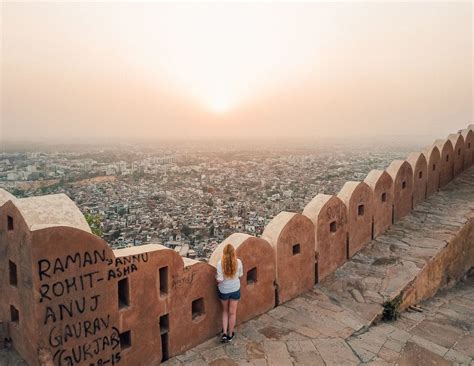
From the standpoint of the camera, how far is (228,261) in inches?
169

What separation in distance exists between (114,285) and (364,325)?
10.2 ft

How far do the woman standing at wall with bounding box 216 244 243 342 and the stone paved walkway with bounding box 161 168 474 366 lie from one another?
0.20m

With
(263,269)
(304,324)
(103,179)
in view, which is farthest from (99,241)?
(103,179)

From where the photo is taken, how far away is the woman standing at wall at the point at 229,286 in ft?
14.1

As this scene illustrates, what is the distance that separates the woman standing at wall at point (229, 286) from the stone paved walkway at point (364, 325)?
0.66 ft

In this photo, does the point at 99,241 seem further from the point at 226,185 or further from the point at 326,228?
the point at 226,185

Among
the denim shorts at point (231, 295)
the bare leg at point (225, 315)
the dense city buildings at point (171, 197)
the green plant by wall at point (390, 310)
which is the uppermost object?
the denim shorts at point (231, 295)

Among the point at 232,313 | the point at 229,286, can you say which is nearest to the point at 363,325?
the point at 232,313

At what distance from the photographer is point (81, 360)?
339 centimetres

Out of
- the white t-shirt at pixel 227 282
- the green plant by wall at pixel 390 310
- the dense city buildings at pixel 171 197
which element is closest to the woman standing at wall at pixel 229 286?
the white t-shirt at pixel 227 282

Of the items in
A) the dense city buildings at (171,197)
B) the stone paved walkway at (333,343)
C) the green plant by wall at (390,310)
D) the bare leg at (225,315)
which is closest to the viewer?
the stone paved walkway at (333,343)

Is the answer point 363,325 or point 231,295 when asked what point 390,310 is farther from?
point 231,295

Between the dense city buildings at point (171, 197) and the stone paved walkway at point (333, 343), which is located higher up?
the stone paved walkway at point (333, 343)

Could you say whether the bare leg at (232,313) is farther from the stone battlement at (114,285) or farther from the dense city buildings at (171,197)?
the dense city buildings at (171,197)
